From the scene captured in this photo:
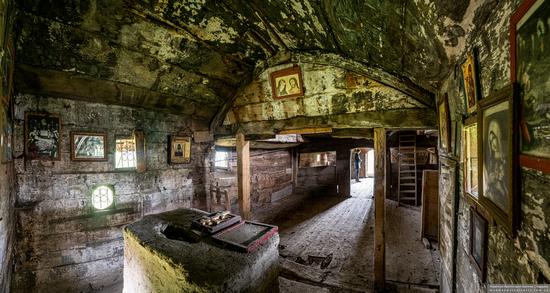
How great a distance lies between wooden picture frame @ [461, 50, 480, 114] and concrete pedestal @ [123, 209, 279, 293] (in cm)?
298

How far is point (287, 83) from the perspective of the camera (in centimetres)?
546

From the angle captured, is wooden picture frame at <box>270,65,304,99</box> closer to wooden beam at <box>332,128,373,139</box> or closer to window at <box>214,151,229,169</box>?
wooden beam at <box>332,128,373,139</box>

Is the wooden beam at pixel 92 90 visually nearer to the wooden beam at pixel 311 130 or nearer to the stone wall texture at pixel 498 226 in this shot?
the wooden beam at pixel 311 130

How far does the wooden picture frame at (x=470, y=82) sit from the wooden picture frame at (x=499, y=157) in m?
0.27

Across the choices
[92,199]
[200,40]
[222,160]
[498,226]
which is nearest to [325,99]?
[200,40]

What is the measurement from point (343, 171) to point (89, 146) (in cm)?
1083

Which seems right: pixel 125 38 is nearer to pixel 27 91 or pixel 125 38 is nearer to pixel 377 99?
pixel 27 91

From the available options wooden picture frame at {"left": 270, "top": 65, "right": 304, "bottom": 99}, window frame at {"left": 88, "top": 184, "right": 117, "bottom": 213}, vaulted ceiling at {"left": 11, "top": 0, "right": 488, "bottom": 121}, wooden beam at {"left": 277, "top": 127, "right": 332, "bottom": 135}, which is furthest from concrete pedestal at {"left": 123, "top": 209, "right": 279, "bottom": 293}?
wooden picture frame at {"left": 270, "top": 65, "right": 304, "bottom": 99}

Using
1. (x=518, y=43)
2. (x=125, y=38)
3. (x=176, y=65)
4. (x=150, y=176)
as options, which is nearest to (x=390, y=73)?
(x=518, y=43)

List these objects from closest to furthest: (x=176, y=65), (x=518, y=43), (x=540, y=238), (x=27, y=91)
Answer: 1. (x=540, y=238)
2. (x=518, y=43)
3. (x=27, y=91)
4. (x=176, y=65)

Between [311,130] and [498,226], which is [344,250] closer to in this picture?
[311,130]

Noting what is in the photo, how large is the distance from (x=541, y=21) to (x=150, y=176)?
6.82 meters

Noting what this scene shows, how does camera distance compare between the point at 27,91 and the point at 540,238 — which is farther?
the point at 27,91

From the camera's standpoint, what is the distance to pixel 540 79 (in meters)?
1.16
